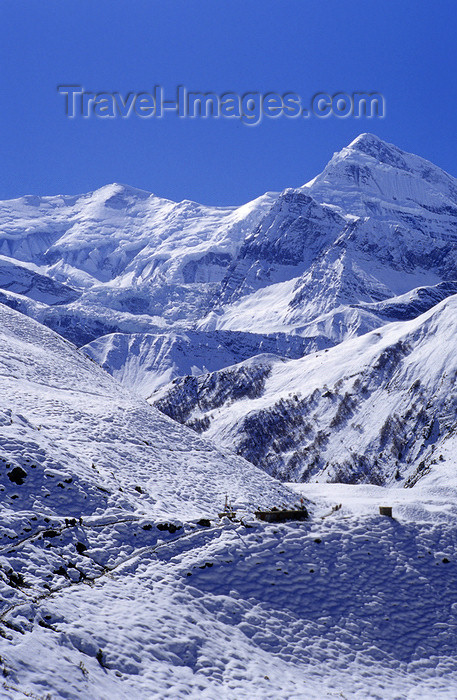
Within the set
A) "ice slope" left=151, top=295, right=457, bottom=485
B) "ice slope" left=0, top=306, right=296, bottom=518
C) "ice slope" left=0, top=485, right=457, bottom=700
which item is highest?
"ice slope" left=151, top=295, right=457, bottom=485

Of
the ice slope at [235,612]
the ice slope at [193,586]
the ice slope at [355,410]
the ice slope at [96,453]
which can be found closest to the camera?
the ice slope at [235,612]

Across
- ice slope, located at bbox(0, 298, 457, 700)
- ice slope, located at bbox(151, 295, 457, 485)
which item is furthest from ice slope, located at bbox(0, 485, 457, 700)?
ice slope, located at bbox(151, 295, 457, 485)

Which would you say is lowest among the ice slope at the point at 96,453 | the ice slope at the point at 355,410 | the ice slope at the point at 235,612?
the ice slope at the point at 235,612

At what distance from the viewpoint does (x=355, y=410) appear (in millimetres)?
126312

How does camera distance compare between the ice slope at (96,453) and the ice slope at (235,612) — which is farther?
the ice slope at (96,453)

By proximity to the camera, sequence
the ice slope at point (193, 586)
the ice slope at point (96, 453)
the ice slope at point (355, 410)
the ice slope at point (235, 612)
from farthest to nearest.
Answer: the ice slope at point (355, 410) → the ice slope at point (96, 453) → the ice slope at point (193, 586) → the ice slope at point (235, 612)

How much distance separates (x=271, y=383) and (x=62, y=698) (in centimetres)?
15119

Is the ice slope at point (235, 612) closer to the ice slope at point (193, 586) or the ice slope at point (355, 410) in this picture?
the ice slope at point (193, 586)

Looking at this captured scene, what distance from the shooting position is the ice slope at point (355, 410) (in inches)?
4279

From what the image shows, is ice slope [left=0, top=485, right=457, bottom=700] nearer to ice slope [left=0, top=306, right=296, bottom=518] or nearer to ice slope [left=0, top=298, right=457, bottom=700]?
ice slope [left=0, top=298, right=457, bottom=700]

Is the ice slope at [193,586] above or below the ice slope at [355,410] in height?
below

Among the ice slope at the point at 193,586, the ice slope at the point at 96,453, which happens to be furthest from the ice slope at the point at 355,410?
the ice slope at the point at 193,586

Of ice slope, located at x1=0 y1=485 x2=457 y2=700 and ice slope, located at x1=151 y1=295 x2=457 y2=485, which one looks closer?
ice slope, located at x1=0 y1=485 x2=457 y2=700

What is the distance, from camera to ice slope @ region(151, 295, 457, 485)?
108688 mm
